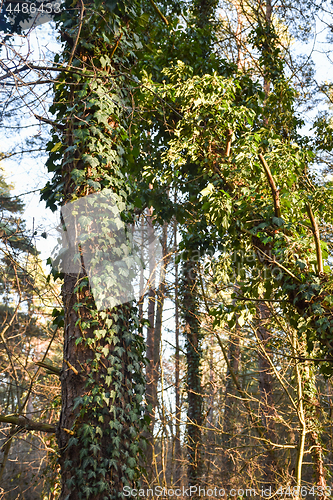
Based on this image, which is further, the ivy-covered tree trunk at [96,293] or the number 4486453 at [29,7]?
the number 4486453 at [29,7]

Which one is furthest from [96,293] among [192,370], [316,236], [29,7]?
[192,370]

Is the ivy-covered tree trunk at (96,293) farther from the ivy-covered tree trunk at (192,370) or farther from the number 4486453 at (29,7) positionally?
the ivy-covered tree trunk at (192,370)

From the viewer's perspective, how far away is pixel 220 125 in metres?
5.11

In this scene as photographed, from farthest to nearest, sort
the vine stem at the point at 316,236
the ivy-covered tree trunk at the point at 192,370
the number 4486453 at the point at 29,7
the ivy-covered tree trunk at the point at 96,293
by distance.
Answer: the ivy-covered tree trunk at the point at 192,370
the number 4486453 at the point at 29,7
the vine stem at the point at 316,236
the ivy-covered tree trunk at the point at 96,293

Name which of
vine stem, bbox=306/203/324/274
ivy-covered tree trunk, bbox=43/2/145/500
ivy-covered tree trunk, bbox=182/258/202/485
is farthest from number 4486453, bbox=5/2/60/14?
ivy-covered tree trunk, bbox=182/258/202/485

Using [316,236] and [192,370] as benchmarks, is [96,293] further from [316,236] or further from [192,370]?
[192,370]

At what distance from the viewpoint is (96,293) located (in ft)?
9.86

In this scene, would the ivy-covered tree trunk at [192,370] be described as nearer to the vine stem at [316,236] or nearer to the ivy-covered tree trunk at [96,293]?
the vine stem at [316,236]

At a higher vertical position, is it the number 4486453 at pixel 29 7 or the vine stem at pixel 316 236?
the number 4486453 at pixel 29 7

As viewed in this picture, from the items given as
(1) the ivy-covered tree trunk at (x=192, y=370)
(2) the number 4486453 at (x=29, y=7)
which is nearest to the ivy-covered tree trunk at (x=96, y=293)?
(2) the number 4486453 at (x=29, y=7)

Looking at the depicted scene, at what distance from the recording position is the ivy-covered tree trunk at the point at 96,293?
2.67 meters

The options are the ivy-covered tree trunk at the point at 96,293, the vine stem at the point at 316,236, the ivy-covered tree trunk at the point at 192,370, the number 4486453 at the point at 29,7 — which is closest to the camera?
the ivy-covered tree trunk at the point at 96,293

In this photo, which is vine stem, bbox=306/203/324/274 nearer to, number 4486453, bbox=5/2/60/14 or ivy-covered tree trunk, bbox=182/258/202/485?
number 4486453, bbox=5/2/60/14

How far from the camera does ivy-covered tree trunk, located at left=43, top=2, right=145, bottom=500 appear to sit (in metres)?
2.67
